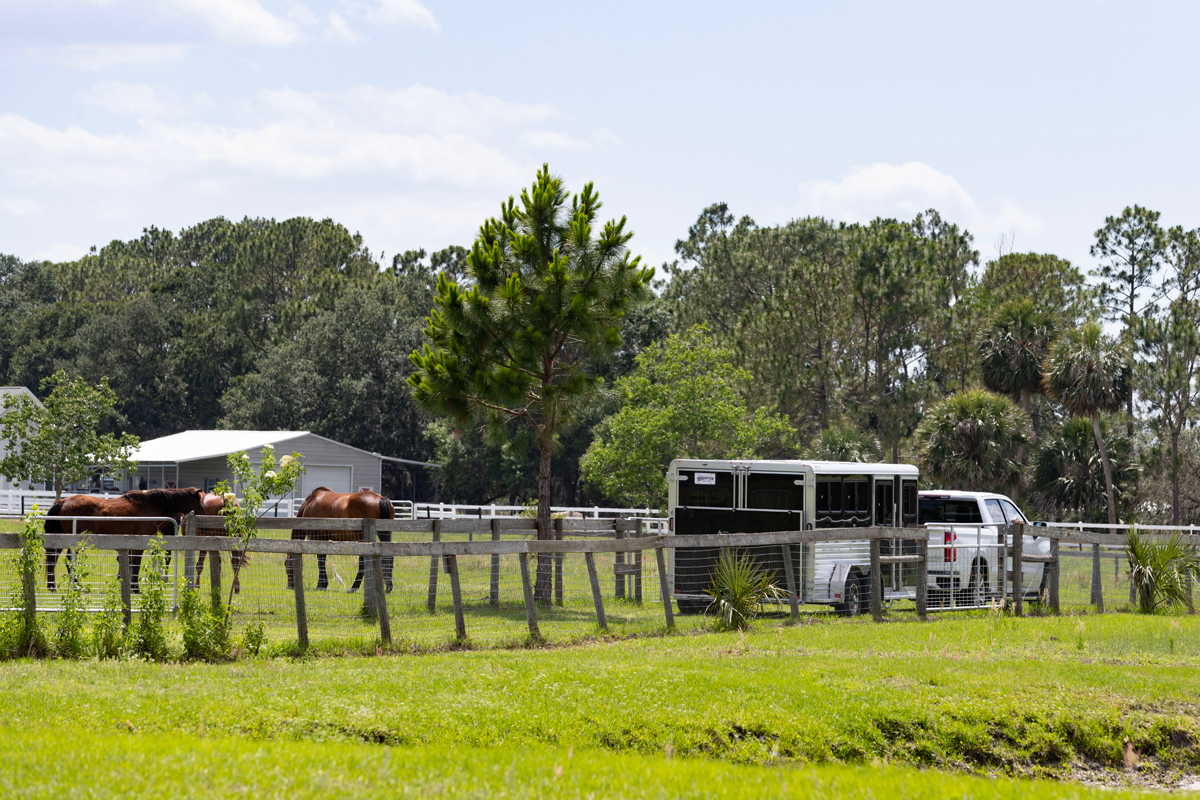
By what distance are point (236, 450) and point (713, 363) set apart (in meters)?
20.6

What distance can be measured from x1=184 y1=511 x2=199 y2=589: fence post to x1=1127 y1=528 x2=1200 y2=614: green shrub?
13813 mm

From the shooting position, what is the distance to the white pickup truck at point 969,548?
1814 cm

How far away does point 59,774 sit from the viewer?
649cm

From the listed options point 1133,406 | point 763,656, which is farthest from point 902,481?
point 1133,406

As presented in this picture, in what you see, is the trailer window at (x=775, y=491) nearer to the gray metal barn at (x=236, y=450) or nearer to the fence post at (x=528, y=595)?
the fence post at (x=528, y=595)

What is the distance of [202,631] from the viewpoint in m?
11.0

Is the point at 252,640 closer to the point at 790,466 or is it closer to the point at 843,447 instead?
the point at 790,466

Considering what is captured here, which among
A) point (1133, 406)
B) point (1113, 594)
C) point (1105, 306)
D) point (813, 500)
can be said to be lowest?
point (1113, 594)

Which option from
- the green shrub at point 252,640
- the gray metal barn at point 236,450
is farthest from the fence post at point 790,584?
the gray metal barn at point 236,450

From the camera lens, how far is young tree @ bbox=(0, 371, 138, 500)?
119ft

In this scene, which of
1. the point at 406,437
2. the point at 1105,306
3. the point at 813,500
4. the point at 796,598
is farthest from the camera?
the point at 406,437

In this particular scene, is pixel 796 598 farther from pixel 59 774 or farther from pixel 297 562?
pixel 59 774

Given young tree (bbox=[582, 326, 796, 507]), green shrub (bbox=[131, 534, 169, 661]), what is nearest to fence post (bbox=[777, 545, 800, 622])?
green shrub (bbox=[131, 534, 169, 661])

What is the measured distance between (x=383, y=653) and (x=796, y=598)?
5.88 metres
